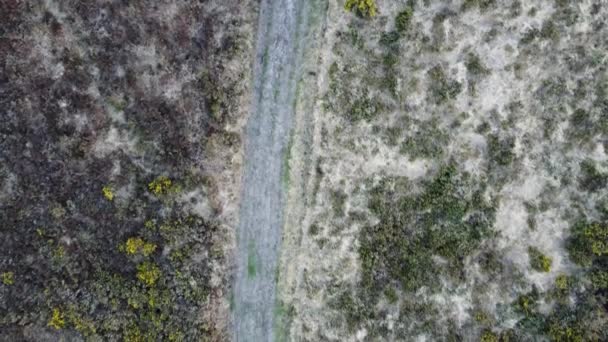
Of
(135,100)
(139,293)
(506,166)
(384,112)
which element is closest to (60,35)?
(135,100)

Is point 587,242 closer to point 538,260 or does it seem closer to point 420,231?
point 538,260

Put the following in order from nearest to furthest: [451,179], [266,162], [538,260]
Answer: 1. [538,260]
2. [451,179]
3. [266,162]

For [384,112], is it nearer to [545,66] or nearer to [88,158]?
[545,66]

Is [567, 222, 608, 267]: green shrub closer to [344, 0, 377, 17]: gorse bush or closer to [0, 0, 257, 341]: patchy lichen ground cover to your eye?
Answer: [344, 0, 377, 17]: gorse bush

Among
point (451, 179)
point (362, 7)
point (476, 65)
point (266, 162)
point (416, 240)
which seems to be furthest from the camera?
point (416, 240)

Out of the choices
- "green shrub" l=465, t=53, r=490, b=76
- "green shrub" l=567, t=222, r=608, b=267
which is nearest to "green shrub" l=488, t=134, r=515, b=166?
"green shrub" l=465, t=53, r=490, b=76

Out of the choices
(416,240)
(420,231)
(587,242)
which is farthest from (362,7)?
(587,242)

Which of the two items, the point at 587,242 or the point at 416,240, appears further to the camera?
the point at 416,240
